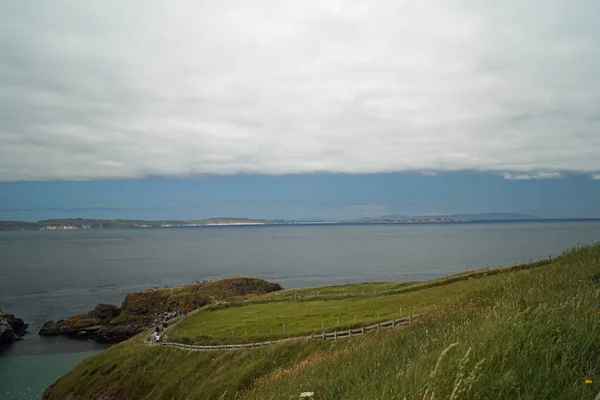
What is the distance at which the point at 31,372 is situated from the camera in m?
54.5

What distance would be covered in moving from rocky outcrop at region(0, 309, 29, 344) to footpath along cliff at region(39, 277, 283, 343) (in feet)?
12.2

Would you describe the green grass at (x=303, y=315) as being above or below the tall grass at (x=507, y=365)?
below

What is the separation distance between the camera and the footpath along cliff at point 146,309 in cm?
7569

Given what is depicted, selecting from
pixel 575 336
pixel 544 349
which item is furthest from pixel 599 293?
pixel 544 349

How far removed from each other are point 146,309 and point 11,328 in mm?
24225

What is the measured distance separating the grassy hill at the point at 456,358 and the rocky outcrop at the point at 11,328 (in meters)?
42.5

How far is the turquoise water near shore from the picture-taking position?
46.9 m

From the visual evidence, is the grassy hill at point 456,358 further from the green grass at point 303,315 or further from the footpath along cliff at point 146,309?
the footpath along cliff at point 146,309

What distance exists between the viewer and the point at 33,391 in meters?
46.8

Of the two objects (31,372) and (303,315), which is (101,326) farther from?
(303,315)

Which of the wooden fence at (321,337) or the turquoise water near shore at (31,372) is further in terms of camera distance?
the turquoise water near shore at (31,372)

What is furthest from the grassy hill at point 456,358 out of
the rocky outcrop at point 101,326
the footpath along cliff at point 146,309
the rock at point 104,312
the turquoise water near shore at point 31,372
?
the rock at point 104,312

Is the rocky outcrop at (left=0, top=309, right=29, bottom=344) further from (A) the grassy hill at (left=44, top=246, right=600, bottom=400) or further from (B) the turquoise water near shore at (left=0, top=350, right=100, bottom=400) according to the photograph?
(A) the grassy hill at (left=44, top=246, right=600, bottom=400)

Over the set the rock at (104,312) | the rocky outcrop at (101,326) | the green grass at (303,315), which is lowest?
the rocky outcrop at (101,326)
